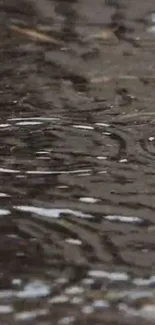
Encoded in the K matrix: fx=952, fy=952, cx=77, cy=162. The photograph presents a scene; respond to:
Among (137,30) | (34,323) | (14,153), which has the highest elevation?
(137,30)

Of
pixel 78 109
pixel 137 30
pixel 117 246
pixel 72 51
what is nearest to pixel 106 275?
pixel 117 246

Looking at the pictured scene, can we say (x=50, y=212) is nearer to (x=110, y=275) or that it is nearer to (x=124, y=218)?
(x=124, y=218)

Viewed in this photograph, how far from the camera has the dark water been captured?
1.21 m

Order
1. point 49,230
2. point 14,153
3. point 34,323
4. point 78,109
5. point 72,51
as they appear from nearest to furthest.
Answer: point 34,323, point 49,230, point 14,153, point 78,109, point 72,51

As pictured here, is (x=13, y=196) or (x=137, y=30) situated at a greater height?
(x=137, y=30)

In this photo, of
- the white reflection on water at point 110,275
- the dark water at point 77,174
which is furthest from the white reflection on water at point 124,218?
the white reflection on water at point 110,275

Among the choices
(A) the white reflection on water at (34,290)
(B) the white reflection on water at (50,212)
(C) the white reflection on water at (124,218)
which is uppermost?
(B) the white reflection on water at (50,212)

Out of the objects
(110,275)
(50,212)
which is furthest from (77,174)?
(110,275)

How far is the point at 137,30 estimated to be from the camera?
2736 millimetres

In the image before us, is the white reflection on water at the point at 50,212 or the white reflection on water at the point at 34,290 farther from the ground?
the white reflection on water at the point at 50,212

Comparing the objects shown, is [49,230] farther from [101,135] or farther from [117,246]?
[101,135]

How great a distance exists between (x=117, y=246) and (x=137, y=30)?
149 cm

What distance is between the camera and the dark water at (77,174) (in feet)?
3.98

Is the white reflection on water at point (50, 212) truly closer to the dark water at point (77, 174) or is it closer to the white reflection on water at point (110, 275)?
the dark water at point (77, 174)
